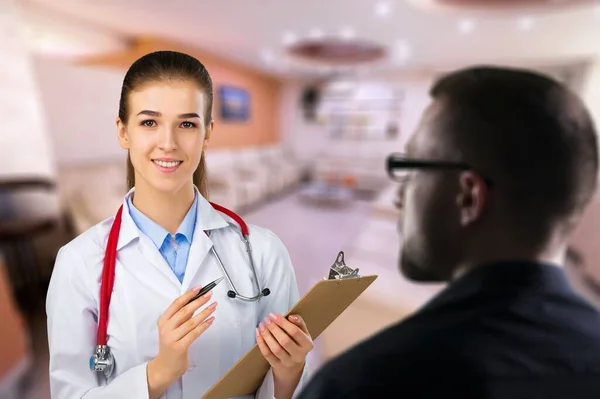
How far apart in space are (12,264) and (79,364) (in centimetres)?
327

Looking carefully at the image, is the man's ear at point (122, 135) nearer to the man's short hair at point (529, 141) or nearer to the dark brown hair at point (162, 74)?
the dark brown hair at point (162, 74)

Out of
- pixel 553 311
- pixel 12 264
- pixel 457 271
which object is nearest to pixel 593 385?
pixel 553 311

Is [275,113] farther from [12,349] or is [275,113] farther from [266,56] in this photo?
[12,349]

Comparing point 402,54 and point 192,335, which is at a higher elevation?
point 402,54

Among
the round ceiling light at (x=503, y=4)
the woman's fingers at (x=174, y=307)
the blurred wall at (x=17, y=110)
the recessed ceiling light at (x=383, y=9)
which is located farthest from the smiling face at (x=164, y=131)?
the recessed ceiling light at (x=383, y=9)

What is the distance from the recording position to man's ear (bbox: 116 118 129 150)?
353 millimetres

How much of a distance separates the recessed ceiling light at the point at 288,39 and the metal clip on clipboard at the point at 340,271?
16.1 ft

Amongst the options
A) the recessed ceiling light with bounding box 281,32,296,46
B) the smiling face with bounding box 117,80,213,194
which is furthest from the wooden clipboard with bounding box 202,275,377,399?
the recessed ceiling light with bounding box 281,32,296,46

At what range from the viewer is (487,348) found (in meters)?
0.33

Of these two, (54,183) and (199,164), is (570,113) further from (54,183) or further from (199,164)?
(54,183)

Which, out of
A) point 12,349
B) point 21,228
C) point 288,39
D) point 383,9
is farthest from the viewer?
point 288,39

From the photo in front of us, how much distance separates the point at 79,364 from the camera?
0.35 meters

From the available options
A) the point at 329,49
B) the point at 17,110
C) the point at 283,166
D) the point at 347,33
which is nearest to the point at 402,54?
the point at 283,166

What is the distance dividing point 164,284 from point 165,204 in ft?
0.34
